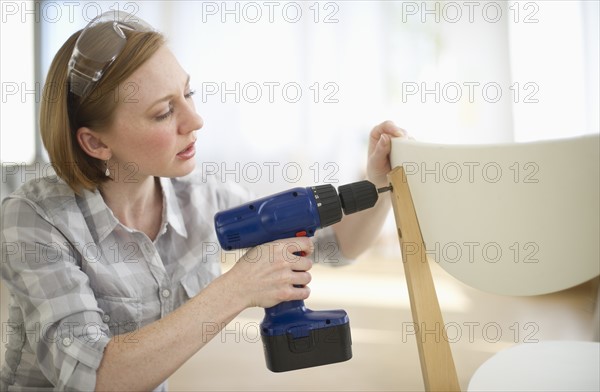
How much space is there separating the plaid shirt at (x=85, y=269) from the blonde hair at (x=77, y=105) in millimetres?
45

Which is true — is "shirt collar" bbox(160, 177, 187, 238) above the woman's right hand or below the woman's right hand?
above

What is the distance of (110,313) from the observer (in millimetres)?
1379

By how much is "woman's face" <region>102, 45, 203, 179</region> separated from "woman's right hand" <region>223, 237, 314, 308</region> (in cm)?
30

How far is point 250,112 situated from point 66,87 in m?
2.37

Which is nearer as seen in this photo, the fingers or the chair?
the chair

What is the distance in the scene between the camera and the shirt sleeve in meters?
1.19

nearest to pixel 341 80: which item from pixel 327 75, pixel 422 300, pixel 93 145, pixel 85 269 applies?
pixel 327 75

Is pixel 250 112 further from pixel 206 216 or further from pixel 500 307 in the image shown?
pixel 206 216

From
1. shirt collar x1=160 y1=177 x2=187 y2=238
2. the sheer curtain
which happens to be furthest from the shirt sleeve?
the sheer curtain

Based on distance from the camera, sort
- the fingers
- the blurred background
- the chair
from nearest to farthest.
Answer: the chair
the fingers
the blurred background

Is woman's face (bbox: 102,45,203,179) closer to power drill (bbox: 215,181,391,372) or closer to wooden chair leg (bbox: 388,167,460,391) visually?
power drill (bbox: 215,181,391,372)

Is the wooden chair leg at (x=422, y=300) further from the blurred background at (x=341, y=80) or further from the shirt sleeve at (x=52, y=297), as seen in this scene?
the blurred background at (x=341, y=80)

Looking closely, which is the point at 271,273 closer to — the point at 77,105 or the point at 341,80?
the point at 77,105

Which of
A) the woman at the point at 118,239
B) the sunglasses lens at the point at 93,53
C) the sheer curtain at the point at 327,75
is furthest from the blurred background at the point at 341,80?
the sunglasses lens at the point at 93,53
